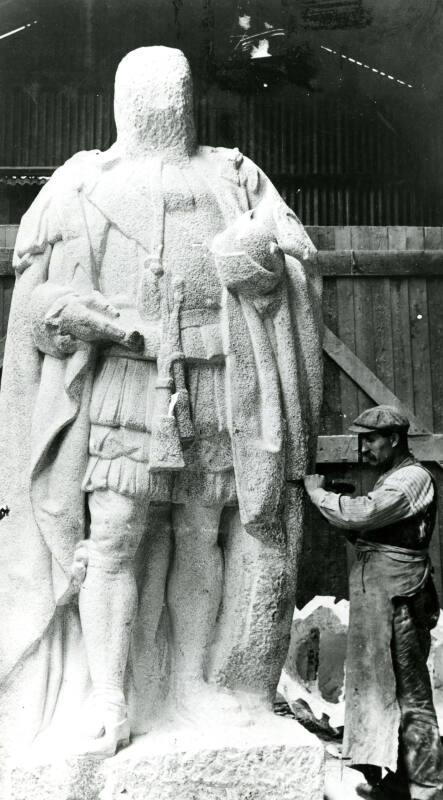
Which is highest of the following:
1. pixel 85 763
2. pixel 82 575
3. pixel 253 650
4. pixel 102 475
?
pixel 102 475

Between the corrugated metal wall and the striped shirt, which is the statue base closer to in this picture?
the striped shirt

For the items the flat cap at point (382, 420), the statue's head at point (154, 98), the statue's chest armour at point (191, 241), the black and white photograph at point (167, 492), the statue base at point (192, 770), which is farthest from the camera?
the flat cap at point (382, 420)

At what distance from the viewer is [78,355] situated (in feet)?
12.0

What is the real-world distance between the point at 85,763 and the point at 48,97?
15.5 feet

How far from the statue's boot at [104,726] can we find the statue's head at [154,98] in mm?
1893

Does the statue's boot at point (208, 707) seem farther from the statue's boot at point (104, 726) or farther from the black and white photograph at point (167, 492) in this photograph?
the statue's boot at point (104, 726)

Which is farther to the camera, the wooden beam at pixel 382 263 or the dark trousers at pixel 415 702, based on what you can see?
the wooden beam at pixel 382 263

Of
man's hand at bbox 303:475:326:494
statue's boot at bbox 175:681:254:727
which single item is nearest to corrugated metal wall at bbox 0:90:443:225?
man's hand at bbox 303:475:326:494

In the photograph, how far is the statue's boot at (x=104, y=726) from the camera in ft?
11.2

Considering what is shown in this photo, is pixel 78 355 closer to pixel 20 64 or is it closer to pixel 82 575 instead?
pixel 82 575

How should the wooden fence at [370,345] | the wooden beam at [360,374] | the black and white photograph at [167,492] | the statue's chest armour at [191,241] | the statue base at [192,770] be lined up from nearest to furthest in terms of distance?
the statue base at [192,770], the black and white photograph at [167,492], the statue's chest armour at [191,241], the wooden fence at [370,345], the wooden beam at [360,374]

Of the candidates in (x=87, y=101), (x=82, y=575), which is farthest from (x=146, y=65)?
(x=87, y=101)

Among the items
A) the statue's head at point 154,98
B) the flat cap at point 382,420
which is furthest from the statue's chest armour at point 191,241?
the flat cap at point 382,420

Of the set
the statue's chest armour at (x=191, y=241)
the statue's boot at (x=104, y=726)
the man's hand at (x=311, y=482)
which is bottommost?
the statue's boot at (x=104, y=726)
